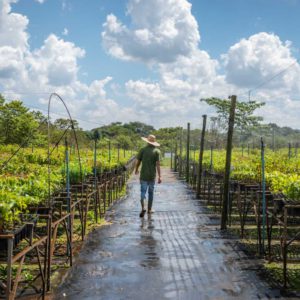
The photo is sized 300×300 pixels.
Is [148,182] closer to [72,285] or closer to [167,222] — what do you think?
[167,222]

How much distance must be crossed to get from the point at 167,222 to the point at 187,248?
251 cm

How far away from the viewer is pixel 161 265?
19.5 feet

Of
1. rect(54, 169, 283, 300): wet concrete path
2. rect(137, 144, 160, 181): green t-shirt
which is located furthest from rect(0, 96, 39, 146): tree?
rect(54, 169, 283, 300): wet concrete path

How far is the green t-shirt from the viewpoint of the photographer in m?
10.2

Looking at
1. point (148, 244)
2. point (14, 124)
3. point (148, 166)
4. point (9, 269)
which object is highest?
point (14, 124)

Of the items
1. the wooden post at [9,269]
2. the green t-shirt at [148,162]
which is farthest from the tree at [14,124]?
the wooden post at [9,269]

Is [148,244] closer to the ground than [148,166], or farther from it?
closer to the ground

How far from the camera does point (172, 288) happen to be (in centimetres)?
496

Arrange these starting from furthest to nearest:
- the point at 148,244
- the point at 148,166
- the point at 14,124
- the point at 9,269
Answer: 1. the point at 14,124
2. the point at 148,166
3. the point at 148,244
4. the point at 9,269

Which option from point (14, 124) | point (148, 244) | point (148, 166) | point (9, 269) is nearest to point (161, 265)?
point (148, 244)

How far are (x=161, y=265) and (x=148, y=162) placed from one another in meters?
4.50

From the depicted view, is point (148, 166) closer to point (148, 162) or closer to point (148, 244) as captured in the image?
point (148, 162)

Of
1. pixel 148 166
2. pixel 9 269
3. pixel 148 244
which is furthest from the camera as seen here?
pixel 148 166

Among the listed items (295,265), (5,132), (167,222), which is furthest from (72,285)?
(5,132)
